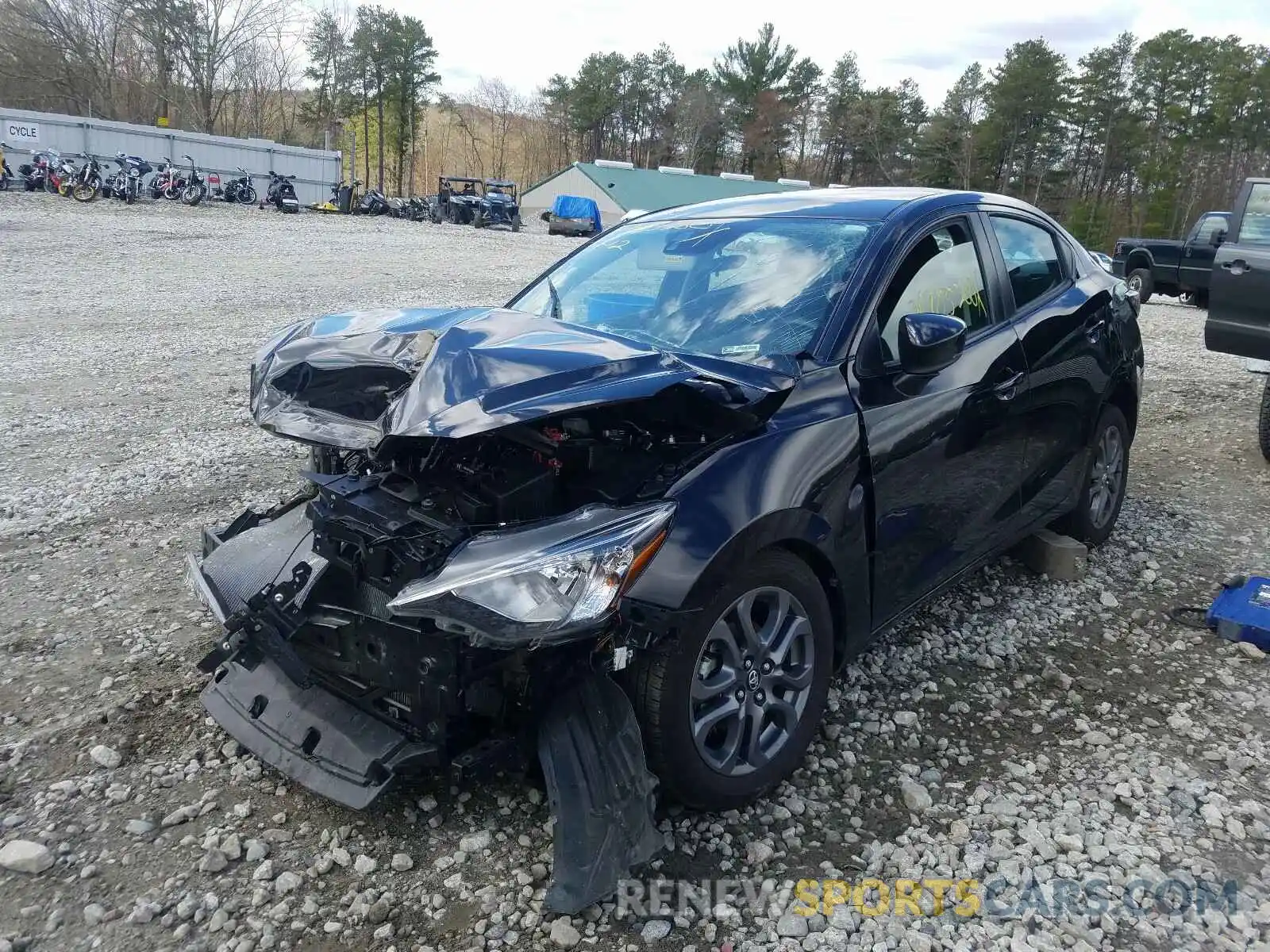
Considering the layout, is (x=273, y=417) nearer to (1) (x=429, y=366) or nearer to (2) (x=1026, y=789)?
(1) (x=429, y=366)

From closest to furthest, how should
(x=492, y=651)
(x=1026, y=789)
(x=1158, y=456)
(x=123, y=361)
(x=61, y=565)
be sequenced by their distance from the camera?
(x=492, y=651) → (x=1026, y=789) → (x=61, y=565) → (x=1158, y=456) → (x=123, y=361)

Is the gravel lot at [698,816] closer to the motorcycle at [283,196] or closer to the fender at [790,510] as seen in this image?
the fender at [790,510]

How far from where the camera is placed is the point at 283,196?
3200 centimetres

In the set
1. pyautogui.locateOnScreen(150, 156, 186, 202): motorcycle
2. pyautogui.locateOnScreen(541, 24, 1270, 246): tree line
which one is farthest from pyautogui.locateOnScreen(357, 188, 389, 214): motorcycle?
pyautogui.locateOnScreen(541, 24, 1270, 246): tree line

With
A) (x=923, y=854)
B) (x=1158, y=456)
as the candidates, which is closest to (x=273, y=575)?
(x=923, y=854)

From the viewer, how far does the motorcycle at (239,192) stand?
31703 millimetres

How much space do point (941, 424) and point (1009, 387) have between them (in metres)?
0.59

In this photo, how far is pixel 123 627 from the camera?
366cm

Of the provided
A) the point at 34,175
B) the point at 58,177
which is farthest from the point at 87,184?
the point at 34,175

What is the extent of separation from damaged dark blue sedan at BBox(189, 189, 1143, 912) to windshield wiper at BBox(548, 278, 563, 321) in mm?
205

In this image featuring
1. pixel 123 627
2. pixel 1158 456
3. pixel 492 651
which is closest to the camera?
pixel 492 651

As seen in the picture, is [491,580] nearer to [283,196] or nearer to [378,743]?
[378,743]

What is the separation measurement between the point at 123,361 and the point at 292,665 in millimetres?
7385

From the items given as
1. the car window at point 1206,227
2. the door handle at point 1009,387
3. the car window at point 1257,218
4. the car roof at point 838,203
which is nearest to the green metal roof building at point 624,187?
the car window at point 1206,227
